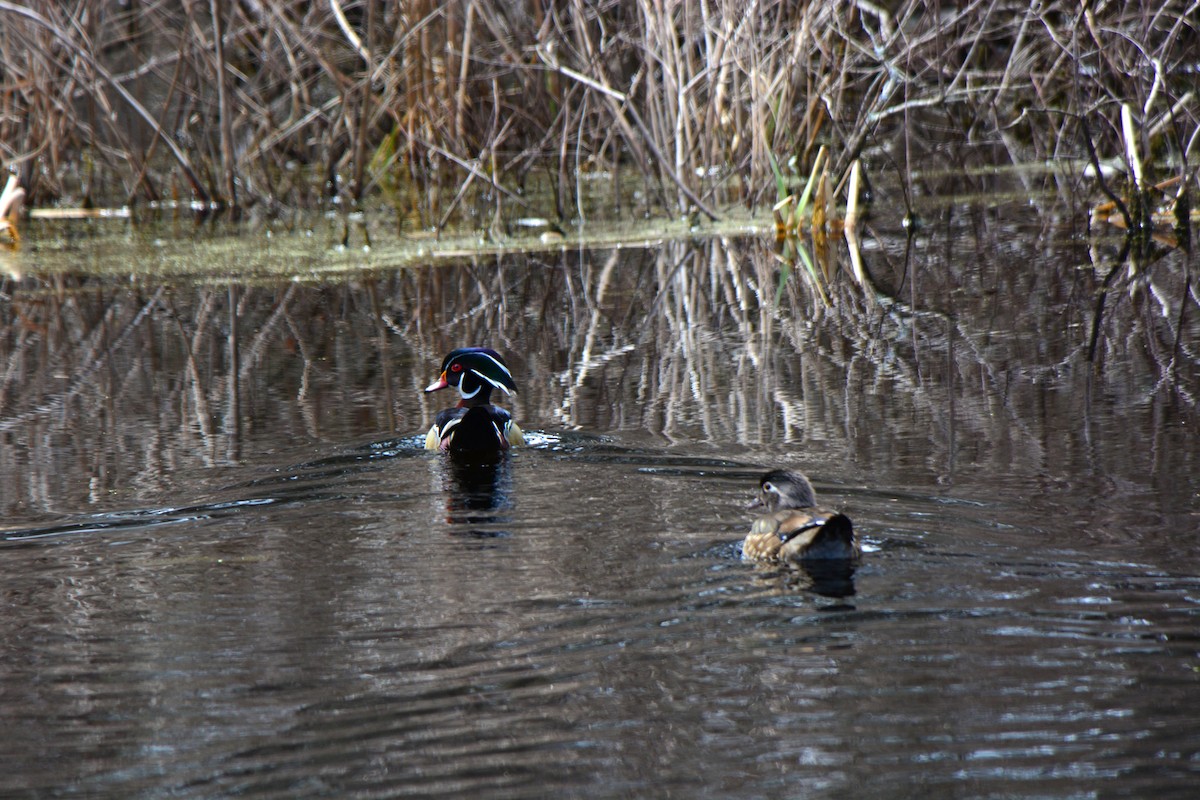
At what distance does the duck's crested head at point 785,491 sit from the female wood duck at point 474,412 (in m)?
1.57

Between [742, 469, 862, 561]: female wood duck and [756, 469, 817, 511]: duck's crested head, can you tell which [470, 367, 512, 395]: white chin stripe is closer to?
[756, 469, 817, 511]: duck's crested head

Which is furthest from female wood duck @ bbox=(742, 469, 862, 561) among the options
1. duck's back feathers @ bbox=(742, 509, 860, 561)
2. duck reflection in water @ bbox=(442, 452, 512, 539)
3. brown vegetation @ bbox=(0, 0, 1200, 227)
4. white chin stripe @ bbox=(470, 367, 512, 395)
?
brown vegetation @ bbox=(0, 0, 1200, 227)

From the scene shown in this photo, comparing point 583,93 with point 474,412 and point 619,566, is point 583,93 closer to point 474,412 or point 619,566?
point 474,412

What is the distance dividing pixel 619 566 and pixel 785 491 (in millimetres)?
561

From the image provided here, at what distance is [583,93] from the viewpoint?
1241 centimetres

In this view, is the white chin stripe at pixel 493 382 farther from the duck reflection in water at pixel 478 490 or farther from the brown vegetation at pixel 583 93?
the brown vegetation at pixel 583 93

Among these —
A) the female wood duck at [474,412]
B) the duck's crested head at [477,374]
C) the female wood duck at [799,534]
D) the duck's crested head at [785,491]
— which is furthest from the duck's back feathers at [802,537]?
the duck's crested head at [477,374]

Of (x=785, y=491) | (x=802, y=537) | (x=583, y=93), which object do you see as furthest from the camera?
(x=583, y=93)

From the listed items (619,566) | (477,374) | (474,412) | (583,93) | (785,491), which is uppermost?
(583,93)

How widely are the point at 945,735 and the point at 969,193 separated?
10.9 meters

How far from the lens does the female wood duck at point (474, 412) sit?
5.74 metres

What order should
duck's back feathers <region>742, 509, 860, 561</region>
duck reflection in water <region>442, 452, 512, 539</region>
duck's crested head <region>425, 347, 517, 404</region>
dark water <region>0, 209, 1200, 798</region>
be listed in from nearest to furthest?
dark water <region>0, 209, 1200, 798</region>
duck's back feathers <region>742, 509, 860, 561</region>
duck reflection in water <region>442, 452, 512, 539</region>
duck's crested head <region>425, 347, 517, 404</region>

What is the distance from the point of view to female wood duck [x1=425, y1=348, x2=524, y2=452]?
18.8 feet

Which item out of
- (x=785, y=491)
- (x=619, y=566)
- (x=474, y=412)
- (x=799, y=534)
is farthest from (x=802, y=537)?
(x=474, y=412)
